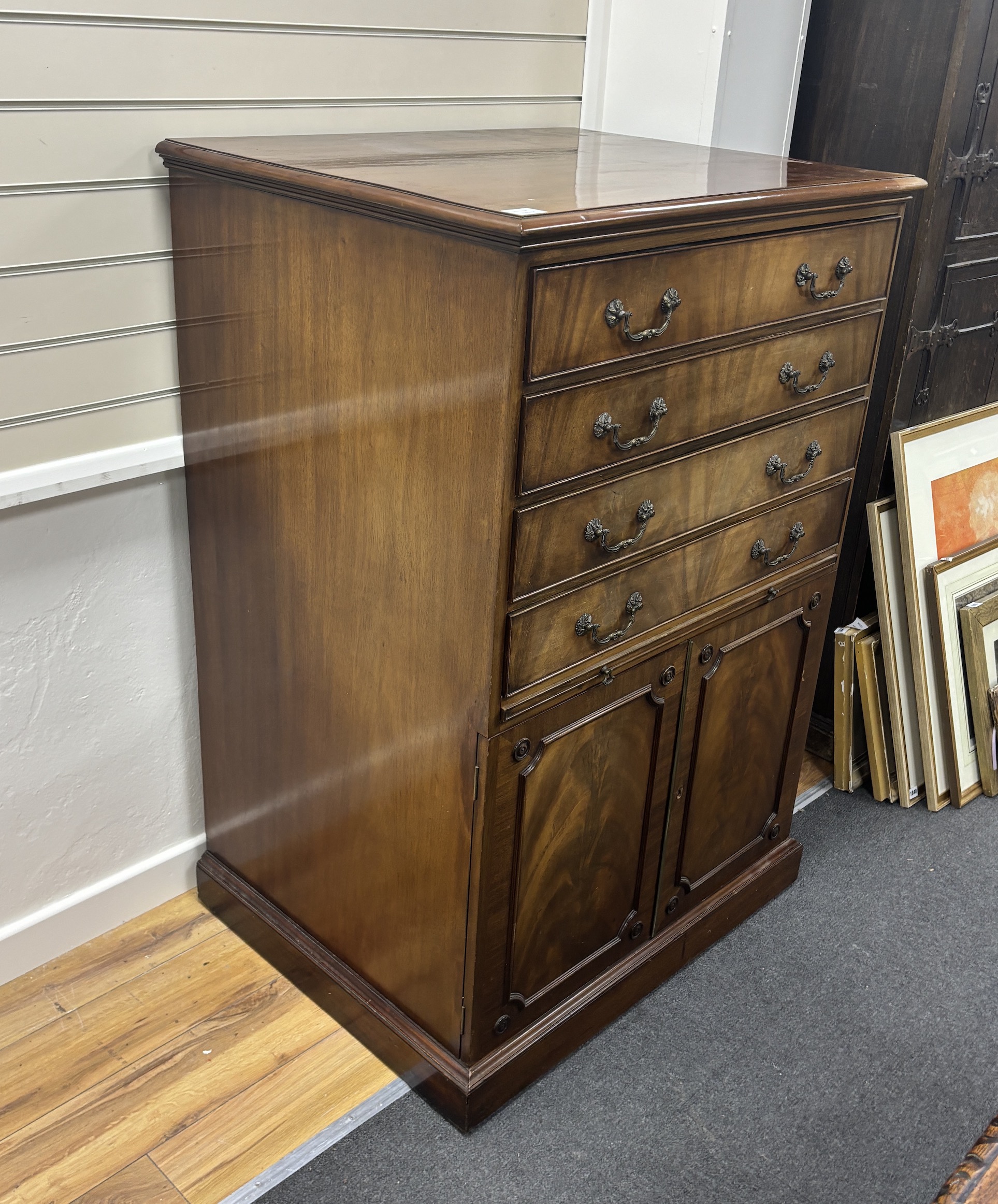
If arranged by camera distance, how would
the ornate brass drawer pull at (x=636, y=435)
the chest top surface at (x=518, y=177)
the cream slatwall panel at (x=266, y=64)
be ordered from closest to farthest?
the chest top surface at (x=518, y=177)
the ornate brass drawer pull at (x=636, y=435)
the cream slatwall panel at (x=266, y=64)

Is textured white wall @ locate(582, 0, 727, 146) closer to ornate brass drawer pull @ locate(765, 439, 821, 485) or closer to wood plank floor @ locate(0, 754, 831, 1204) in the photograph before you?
ornate brass drawer pull @ locate(765, 439, 821, 485)

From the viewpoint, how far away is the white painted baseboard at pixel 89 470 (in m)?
1.68

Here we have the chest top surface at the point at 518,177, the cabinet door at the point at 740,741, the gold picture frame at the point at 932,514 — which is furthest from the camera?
the gold picture frame at the point at 932,514

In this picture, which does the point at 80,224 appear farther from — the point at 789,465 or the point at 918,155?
the point at 918,155

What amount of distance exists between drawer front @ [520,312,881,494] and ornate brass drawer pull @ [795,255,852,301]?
0.05m

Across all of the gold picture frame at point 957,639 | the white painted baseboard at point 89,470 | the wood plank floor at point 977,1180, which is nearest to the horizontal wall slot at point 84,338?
the white painted baseboard at point 89,470

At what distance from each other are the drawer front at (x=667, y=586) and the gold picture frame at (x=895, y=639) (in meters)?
0.49

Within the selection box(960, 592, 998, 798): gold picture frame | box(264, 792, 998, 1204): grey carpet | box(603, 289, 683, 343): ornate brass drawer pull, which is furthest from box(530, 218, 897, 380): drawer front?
box(264, 792, 998, 1204): grey carpet

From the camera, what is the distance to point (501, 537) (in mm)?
1355

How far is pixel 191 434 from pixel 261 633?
0.34m

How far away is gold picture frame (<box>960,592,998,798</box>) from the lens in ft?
8.09

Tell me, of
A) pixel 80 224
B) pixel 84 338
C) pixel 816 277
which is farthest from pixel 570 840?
pixel 80 224

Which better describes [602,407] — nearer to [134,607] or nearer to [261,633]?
[261,633]

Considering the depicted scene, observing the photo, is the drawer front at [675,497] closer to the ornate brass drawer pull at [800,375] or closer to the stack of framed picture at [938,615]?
the ornate brass drawer pull at [800,375]
